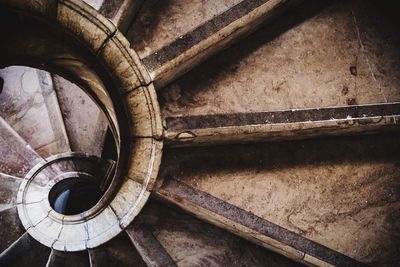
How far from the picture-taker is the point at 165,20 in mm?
2256

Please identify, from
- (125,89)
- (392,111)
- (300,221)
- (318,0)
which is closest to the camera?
(125,89)

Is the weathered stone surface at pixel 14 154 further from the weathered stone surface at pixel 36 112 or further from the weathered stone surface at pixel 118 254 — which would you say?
the weathered stone surface at pixel 118 254

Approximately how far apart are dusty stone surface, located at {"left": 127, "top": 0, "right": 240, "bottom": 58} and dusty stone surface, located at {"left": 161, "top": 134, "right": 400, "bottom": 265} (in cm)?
83

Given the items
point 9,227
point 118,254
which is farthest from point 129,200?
point 9,227

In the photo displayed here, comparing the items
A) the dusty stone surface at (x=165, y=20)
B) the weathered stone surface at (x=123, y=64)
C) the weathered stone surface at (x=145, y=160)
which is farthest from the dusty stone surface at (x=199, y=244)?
the dusty stone surface at (x=165, y=20)

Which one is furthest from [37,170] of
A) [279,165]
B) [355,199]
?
[355,199]

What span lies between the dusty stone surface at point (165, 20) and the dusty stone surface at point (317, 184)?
83cm

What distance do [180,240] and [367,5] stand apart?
95.4 inches

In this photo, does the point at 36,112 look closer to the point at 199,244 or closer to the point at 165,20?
the point at 165,20

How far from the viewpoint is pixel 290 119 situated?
7.36 feet

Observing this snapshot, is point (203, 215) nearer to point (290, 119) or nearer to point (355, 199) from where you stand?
point (290, 119)

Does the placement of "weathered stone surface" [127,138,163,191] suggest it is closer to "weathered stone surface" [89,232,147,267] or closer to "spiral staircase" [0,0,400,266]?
"spiral staircase" [0,0,400,266]

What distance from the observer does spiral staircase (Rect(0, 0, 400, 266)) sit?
2.14 metres

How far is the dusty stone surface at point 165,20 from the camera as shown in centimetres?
219
